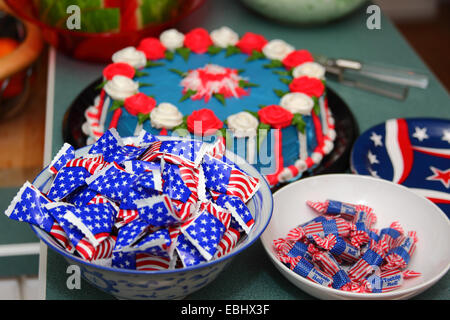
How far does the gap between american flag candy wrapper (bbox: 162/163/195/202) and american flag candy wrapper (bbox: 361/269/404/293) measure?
0.34 m

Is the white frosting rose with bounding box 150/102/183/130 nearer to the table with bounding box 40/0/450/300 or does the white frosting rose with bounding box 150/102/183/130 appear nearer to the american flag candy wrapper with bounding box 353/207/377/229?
the table with bounding box 40/0/450/300

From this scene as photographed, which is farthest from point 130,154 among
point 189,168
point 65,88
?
point 65,88

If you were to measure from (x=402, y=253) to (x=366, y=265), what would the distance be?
0.09 meters

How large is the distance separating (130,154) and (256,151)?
331 millimetres

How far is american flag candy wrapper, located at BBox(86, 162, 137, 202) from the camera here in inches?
34.0

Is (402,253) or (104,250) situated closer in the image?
(104,250)

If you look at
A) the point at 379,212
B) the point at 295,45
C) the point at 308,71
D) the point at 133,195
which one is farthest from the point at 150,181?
the point at 295,45

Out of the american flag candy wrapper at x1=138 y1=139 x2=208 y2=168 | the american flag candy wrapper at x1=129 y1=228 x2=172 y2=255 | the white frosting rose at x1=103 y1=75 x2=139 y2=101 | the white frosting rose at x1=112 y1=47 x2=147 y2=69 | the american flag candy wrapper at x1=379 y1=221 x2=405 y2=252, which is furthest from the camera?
the white frosting rose at x1=112 y1=47 x2=147 y2=69

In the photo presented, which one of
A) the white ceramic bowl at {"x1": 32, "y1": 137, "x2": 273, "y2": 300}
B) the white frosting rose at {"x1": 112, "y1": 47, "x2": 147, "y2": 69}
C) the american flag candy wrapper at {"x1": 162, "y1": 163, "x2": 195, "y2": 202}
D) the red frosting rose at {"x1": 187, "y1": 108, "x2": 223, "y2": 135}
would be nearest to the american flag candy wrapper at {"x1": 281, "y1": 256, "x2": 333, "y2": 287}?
the white ceramic bowl at {"x1": 32, "y1": 137, "x2": 273, "y2": 300}

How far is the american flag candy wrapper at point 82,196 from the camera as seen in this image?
88 cm

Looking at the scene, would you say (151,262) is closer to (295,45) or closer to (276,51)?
(276,51)

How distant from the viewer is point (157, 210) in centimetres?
81

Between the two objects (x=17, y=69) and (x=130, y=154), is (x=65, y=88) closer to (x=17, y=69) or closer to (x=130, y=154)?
(x=17, y=69)
